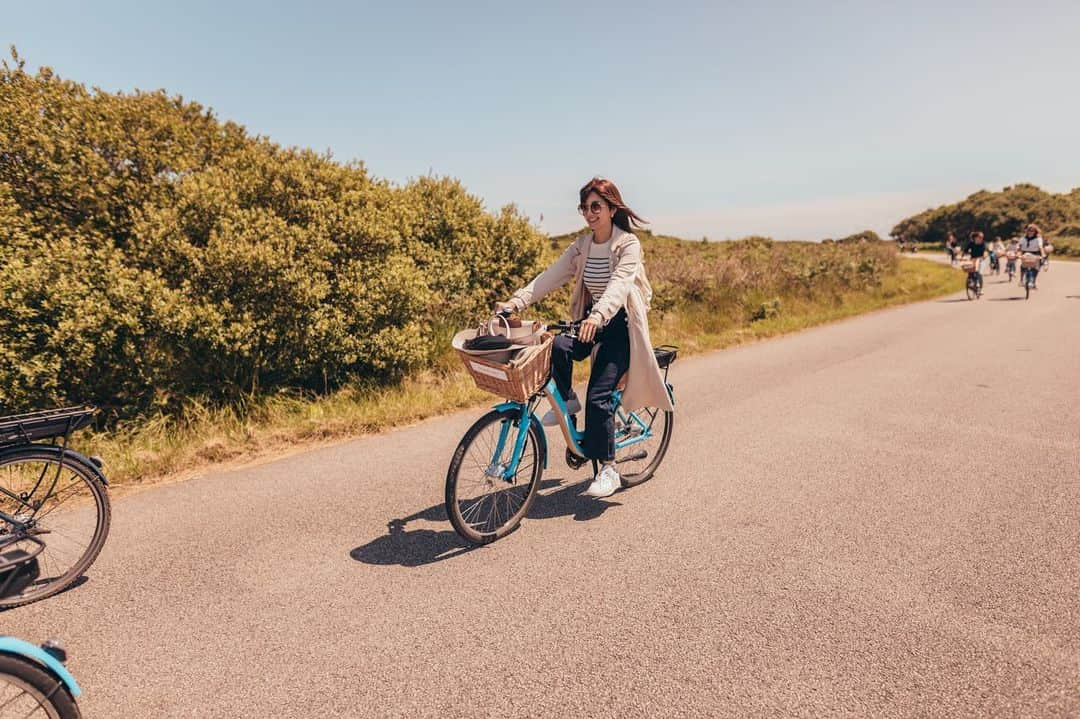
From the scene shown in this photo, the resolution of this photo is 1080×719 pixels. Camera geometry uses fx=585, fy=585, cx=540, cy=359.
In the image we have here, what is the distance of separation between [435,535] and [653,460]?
200cm

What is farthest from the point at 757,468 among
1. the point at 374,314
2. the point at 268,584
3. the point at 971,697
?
the point at 374,314

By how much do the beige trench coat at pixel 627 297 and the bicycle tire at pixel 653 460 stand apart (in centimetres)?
55

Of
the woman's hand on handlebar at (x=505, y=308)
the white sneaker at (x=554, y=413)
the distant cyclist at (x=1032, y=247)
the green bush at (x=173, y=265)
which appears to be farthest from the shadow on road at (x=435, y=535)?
the distant cyclist at (x=1032, y=247)

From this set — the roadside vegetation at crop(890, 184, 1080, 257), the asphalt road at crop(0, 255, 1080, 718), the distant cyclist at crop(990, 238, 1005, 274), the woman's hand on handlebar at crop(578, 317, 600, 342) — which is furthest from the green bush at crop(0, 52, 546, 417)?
the roadside vegetation at crop(890, 184, 1080, 257)

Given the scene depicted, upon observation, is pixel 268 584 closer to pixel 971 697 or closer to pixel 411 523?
pixel 411 523

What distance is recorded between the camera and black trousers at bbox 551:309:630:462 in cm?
413

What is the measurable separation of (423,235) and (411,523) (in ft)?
19.4

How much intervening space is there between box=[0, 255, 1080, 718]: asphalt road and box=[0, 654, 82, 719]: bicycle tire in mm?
518

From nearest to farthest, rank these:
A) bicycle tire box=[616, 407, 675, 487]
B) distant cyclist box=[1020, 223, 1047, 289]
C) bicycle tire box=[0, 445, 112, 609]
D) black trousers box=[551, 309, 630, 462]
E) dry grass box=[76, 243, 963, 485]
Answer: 1. bicycle tire box=[0, 445, 112, 609]
2. black trousers box=[551, 309, 630, 462]
3. bicycle tire box=[616, 407, 675, 487]
4. dry grass box=[76, 243, 963, 485]
5. distant cyclist box=[1020, 223, 1047, 289]

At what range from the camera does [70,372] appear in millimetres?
5504

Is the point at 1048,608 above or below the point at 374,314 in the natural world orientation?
below

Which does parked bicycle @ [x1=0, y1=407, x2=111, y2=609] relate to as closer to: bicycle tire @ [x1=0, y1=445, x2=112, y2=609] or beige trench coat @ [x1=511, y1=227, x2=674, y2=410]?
bicycle tire @ [x1=0, y1=445, x2=112, y2=609]

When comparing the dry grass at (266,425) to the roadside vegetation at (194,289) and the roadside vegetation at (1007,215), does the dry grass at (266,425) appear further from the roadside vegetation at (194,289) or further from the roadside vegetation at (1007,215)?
the roadside vegetation at (1007,215)

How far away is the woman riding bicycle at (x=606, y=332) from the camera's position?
401 cm
